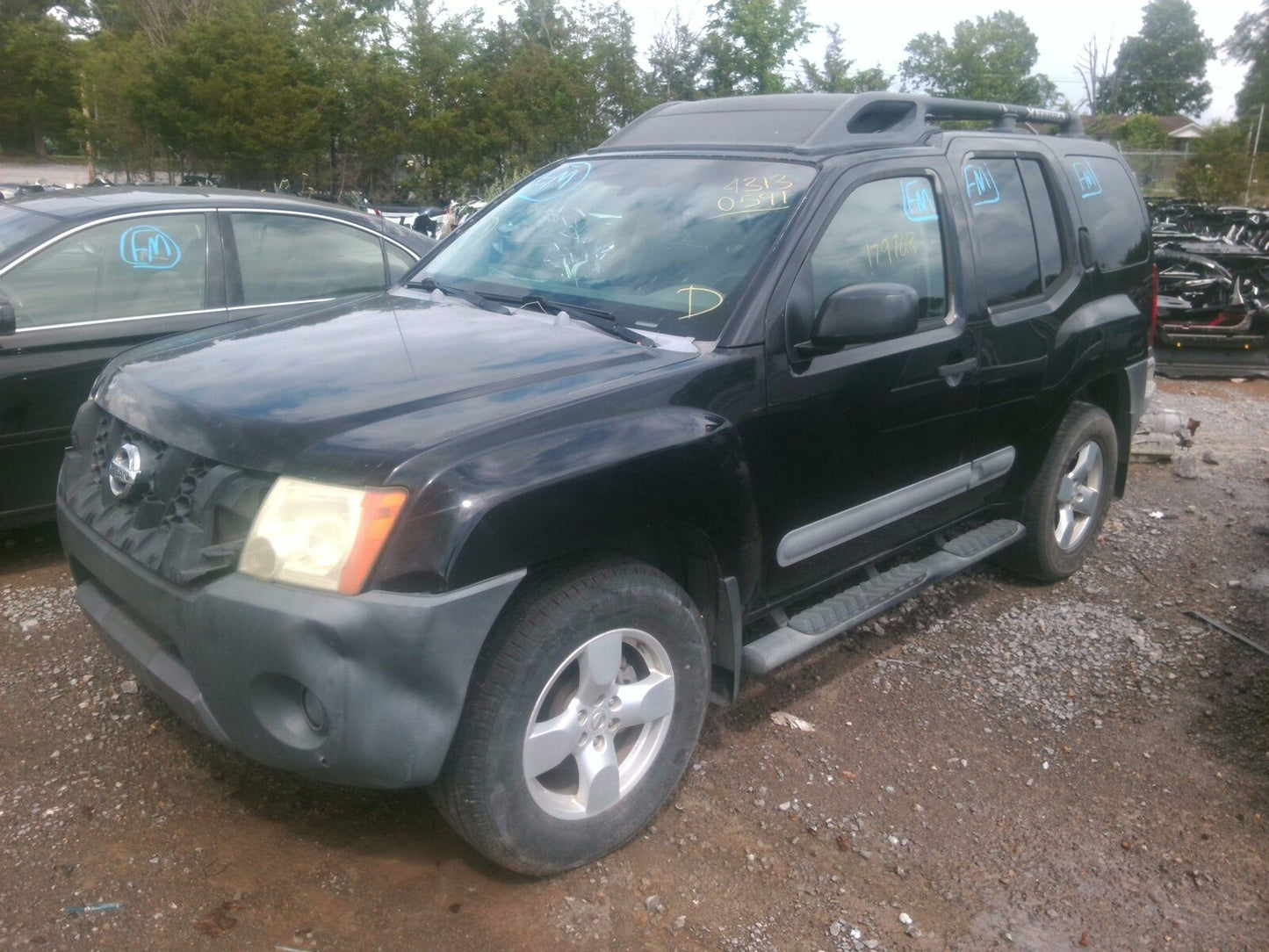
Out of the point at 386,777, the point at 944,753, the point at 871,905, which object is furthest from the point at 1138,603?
the point at 386,777

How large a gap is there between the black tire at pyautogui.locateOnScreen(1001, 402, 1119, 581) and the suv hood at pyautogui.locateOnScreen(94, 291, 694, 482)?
7.53 feet

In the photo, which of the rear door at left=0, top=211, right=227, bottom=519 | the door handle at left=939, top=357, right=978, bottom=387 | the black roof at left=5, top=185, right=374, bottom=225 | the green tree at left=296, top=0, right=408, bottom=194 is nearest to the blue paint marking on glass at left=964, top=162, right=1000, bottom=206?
the door handle at left=939, top=357, right=978, bottom=387

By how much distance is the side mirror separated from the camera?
3.15 m

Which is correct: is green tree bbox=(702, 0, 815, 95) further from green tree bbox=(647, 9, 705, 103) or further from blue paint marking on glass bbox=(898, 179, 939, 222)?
blue paint marking on glass bbox=(898, 179, 939, 222)

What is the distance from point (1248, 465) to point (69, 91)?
4442 cm

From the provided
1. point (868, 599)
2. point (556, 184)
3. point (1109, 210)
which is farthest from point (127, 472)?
point (1109, 210)

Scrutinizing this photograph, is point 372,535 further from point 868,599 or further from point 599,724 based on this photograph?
point 868,599

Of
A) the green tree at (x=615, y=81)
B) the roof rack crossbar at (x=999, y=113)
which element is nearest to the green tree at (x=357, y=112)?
the green tree at (x=615, y=81)

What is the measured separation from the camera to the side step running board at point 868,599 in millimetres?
3307

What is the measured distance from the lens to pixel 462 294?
3.76m

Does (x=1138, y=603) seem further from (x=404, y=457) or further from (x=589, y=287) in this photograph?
(x=404, y=457)

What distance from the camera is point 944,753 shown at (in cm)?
362

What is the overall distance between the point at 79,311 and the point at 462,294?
207 cm

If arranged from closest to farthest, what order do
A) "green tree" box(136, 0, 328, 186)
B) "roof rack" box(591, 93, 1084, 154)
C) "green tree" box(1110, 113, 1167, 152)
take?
"roof rack" box(591, 93, 1084, 154)
"green tree" box(136, 0, 328, 186)
"green tree" box(1110, 113, 1167, 152)
